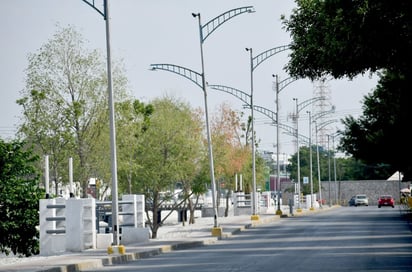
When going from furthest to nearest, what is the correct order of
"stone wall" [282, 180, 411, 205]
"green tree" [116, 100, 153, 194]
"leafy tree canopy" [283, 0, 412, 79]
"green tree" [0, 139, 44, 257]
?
"stone wall" [282, 180, 411, 205]
"green tree" [116, 100, 153, 194]
"green tree" [0, 139, 44, 257]
"leafy tree canopy" [283, 0, 412, 79]

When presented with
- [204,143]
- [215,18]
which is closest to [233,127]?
[204,143]

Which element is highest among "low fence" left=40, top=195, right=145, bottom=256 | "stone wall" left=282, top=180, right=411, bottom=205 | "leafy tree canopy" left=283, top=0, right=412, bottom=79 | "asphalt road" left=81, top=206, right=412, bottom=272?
"leafy tree canopy" left=283, top=0, right=412, bottom=79

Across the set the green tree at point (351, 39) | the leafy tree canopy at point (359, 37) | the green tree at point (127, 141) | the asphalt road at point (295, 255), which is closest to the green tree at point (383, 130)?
the green tree at point (351, 39)

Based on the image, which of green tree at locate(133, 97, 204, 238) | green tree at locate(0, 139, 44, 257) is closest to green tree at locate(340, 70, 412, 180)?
green tree at locate(133, 97, 204, 238)

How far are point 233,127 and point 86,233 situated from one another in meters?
66.8

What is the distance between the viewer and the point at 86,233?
35.0 m

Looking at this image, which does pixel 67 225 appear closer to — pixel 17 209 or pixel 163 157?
pixel 17 209

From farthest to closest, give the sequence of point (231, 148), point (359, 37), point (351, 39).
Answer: point (231, 148) < point (351, 39) < point (359, 37)

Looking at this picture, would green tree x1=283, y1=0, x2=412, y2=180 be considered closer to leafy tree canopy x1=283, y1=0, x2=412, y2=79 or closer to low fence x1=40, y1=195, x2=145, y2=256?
leafy tree canopy x1=283, y1=0, x2=412, y2=79

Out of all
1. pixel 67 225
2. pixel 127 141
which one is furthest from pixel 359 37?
pixel 127 141

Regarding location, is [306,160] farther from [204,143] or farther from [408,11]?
[408,11]

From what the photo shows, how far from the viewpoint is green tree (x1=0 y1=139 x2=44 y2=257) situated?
44.7 m

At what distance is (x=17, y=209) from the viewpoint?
149ft

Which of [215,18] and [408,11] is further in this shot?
[215,18]
